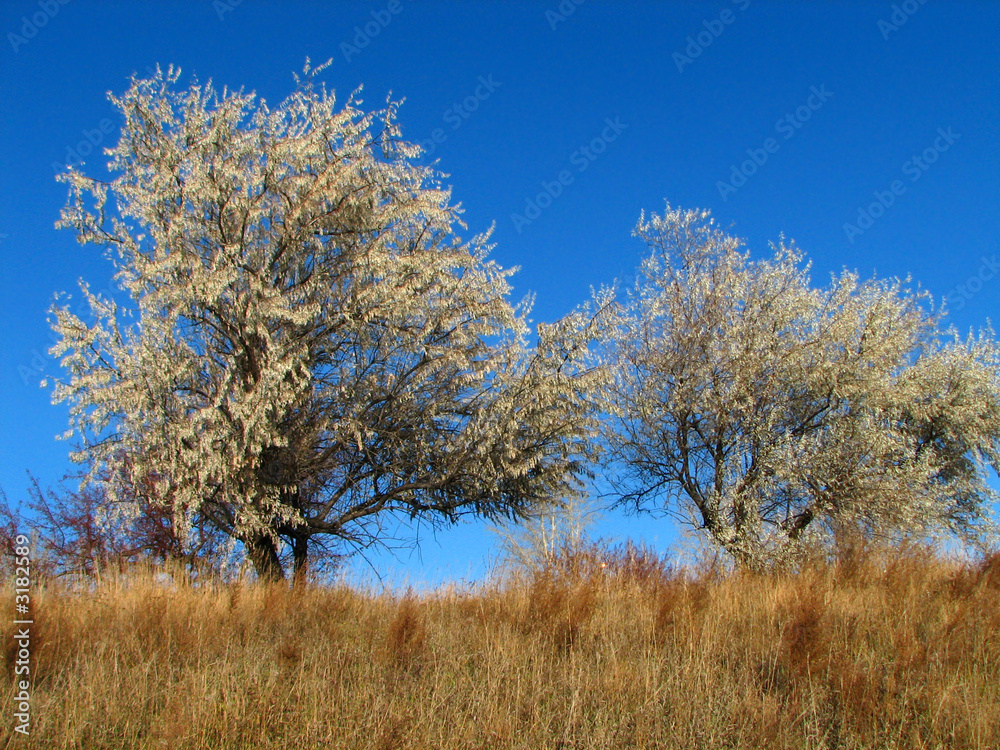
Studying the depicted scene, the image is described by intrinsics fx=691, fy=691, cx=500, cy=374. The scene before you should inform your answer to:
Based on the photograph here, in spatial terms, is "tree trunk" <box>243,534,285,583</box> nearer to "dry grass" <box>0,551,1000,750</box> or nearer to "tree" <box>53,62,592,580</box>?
"tree" <box>53,62,592,580</box>

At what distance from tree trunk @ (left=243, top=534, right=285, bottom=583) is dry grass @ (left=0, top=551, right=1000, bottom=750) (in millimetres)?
4047

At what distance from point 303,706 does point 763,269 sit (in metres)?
15.4

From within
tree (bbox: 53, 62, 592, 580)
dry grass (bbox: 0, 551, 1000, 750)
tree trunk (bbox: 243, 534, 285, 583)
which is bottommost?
dry grass (bbox: 0, 551, 1000, 750)

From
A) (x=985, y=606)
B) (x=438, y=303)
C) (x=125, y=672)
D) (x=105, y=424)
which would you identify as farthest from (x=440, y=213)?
(x=985, y=606)

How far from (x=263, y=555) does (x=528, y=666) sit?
8.69 metres

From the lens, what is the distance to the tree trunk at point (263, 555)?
1400 centimetres

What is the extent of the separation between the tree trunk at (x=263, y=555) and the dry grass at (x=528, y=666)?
4.05 metres

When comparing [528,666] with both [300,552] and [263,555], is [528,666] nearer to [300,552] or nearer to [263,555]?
[263,555]

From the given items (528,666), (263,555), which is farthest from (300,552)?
(528,666)

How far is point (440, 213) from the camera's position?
1481 centimetres

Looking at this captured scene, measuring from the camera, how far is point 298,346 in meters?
13.5

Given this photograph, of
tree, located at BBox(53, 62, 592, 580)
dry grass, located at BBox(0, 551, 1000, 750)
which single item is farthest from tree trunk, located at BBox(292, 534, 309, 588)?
dry grass, located at BBox(0, 551, 1000, 750)

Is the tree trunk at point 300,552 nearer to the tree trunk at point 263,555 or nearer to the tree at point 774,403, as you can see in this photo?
the tree trunk at point 263,555

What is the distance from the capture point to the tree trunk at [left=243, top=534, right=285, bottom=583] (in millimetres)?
14000
